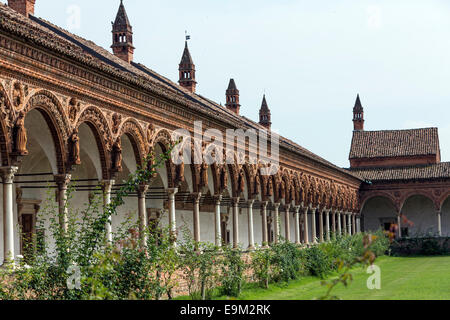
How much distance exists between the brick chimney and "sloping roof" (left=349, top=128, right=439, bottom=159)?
39.1 meters

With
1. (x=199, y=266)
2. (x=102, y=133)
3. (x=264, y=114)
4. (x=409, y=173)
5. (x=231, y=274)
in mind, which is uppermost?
(x=264, y=114)

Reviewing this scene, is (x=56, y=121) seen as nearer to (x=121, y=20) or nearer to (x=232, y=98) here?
(x=121, y=20)

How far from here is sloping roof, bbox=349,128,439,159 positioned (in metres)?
59.0

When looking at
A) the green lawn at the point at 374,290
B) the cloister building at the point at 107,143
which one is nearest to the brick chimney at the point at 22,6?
the cloister building at the point at 107,143

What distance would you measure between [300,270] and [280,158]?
31.6 feet

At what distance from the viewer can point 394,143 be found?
60.5 metres

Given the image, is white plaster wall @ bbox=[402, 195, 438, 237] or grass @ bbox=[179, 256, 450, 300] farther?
white plaster wall @ bbox=[402, 195, 438, 237]

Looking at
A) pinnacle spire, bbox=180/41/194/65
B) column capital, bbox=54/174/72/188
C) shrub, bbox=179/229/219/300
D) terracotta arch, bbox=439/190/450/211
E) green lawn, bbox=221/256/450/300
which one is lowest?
green lawn, bbox=221/256/450/300

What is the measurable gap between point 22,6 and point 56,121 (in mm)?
10030

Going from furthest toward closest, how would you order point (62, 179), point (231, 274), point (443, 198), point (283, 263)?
point (443, 198) < point (283, 263) < point (231, 274) < point (62, 179)

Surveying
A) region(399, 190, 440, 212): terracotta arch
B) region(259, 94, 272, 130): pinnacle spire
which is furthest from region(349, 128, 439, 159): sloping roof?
region(259, 94, 272, 130): pinnacle spire

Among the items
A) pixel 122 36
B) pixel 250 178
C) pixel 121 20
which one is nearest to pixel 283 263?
pixel 250 178

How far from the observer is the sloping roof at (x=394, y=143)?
194 ft

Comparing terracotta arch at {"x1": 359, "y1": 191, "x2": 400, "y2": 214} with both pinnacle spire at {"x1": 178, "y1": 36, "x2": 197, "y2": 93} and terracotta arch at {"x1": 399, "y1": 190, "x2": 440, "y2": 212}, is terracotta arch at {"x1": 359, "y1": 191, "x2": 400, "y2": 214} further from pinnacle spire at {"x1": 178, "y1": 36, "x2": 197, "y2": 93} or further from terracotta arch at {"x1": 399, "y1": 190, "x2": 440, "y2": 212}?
pinnacle spire at {"x1": 178, "y1": 36, "x2": 197, "y2": 93}
